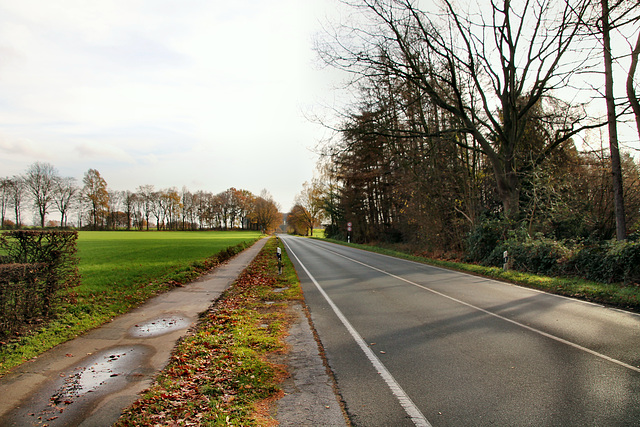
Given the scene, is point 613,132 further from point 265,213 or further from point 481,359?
point 265,213

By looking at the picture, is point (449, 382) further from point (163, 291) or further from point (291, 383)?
point (163, 291)

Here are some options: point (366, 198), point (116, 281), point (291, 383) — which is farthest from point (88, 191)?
point (291, 383)

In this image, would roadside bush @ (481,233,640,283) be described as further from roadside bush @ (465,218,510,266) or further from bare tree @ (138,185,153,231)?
bare tree @ (138,185,153,231)

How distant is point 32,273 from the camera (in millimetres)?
6363

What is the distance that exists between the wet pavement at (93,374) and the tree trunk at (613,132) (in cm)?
1537

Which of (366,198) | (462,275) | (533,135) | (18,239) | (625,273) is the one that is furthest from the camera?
(366,198)

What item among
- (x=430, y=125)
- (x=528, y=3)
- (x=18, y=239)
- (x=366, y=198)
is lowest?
(x=18, y=239)

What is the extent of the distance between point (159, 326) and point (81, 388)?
3.01m

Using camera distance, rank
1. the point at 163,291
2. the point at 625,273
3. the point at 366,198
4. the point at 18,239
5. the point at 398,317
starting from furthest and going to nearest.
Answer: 1. the point at 366,198
2. the point at 163,291
3. the point at 625,273
4. the point at 398,317
5. the point at 18,239

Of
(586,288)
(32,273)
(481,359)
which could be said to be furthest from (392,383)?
(586,288)

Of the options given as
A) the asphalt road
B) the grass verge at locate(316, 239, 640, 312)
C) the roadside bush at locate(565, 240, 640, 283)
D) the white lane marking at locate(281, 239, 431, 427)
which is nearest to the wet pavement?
the asphalt road

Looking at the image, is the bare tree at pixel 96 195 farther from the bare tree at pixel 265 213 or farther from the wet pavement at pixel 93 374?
the wet pavement at pixel 93 374

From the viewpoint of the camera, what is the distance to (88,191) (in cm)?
7756

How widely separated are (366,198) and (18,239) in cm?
3580
